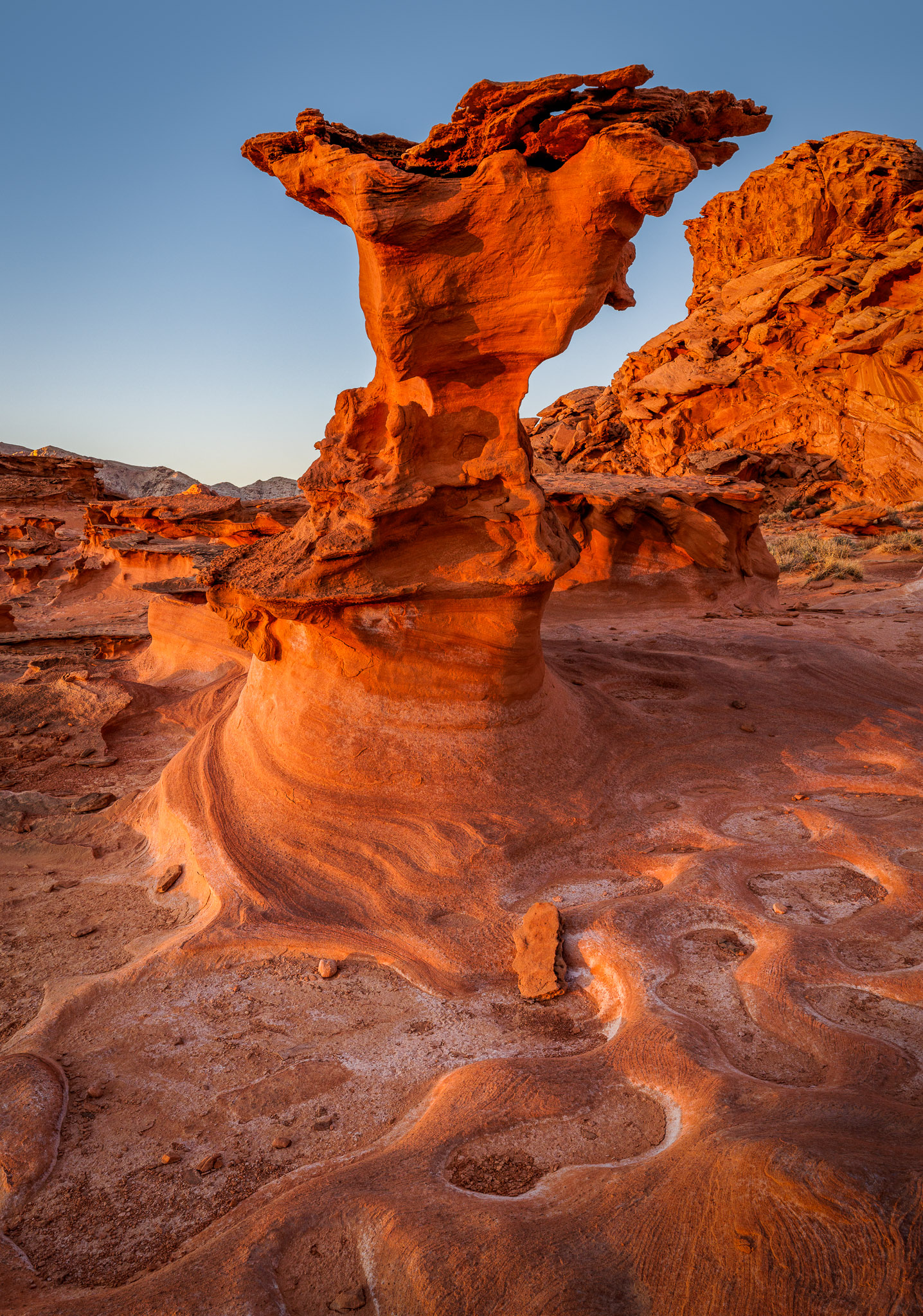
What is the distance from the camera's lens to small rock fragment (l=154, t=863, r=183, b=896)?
10.9 feet

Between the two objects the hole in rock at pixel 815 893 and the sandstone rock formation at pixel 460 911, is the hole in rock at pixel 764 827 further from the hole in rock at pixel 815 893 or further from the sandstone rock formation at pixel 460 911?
the hole in rock at pixel 815 893

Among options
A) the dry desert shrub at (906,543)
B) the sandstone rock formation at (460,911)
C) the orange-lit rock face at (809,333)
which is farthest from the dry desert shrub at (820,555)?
the orange-lit rock face at (809,333)

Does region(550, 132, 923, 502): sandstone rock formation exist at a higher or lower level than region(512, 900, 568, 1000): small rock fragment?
higher

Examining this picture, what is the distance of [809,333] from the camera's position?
76.0 ft

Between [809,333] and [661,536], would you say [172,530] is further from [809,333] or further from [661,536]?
[809,333]

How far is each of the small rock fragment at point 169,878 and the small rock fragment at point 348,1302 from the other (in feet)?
7.76

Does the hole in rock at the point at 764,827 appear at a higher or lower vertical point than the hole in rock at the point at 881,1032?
higher

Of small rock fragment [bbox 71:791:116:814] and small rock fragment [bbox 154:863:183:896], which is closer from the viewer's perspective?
small rock fragment [bbox 154:863:183:896]

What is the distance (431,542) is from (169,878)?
7.17 feet

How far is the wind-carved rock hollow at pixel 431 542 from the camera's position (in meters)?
3.16

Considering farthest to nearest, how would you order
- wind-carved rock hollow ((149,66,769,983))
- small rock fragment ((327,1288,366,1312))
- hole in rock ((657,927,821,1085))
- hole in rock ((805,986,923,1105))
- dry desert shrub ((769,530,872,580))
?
dry desert shrub ((769,530,872,580)) → wind-carved rock hollow ((149,66,769,983)) → hole in rock ((657,927,821,1085)) → hole in rock ((805,986,923,1105)) → small rock fragment ((327,1288,366,1312))

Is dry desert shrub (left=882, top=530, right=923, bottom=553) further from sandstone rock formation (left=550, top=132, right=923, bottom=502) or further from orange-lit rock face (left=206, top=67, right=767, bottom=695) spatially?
orange-lit rock face (left=206, top=67, right=767, bottom=695)

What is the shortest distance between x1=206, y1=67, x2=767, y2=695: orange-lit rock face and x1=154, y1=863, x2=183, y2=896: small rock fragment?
1.24 metres

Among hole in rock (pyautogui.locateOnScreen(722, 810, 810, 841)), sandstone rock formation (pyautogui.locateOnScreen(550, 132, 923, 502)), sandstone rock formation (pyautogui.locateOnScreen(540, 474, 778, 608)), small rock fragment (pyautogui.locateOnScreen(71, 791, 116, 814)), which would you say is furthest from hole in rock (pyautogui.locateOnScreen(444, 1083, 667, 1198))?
sandstone rock formation (pyautogui.locateOnScreen(550, 132, 923, 502))
